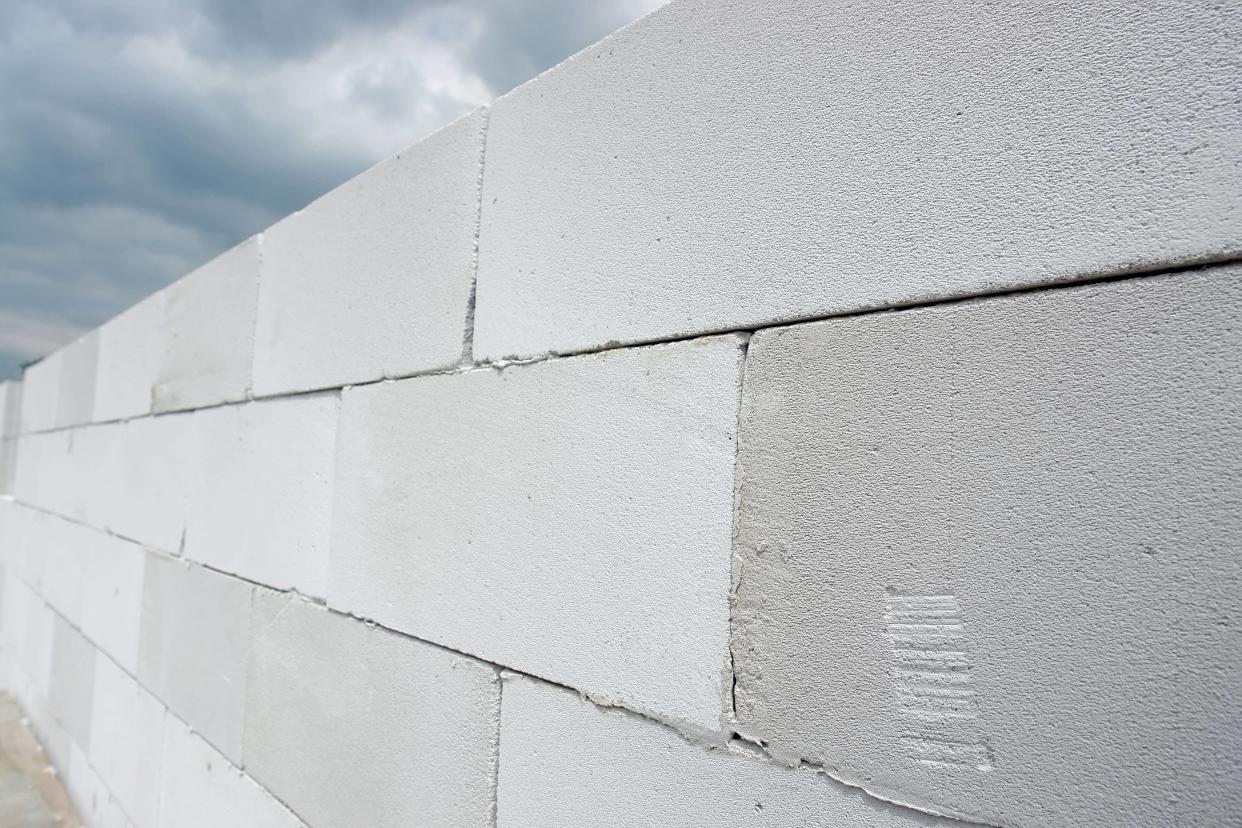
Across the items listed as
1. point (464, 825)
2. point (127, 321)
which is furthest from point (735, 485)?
point (127, 321)

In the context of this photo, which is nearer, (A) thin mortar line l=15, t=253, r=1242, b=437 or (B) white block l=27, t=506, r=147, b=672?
(A) thin mortar line l=15, t=253, r=1242, b=437

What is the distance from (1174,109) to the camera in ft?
3.22

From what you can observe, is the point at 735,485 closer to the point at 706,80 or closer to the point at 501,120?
the point at 706,80

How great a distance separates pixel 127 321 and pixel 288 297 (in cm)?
242

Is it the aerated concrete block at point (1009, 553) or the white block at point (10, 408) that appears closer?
the aerated concrete block at point (1009, 553)

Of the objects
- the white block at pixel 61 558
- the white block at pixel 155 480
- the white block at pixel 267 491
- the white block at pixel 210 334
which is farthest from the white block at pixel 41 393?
the white block at pixel 267 491

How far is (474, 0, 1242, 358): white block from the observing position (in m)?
0.99

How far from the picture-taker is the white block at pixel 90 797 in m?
4.15

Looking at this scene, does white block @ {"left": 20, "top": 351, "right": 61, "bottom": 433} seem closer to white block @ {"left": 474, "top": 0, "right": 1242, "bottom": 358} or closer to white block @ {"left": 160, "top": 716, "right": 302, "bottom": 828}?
white block @ {"left": 160, "top": 716, "right": 302, "bottom": 828}

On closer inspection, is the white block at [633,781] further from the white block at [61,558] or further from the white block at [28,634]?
the white block at [28,634]

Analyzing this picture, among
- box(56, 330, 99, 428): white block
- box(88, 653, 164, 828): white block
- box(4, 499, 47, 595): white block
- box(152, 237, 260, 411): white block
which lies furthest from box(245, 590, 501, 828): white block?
box(4, 499, 47, 595): white block

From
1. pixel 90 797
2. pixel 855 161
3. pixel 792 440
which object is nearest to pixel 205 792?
pixel 90 797

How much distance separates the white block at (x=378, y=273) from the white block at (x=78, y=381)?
3066 millimetres

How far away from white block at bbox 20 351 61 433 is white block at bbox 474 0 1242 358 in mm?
5929
